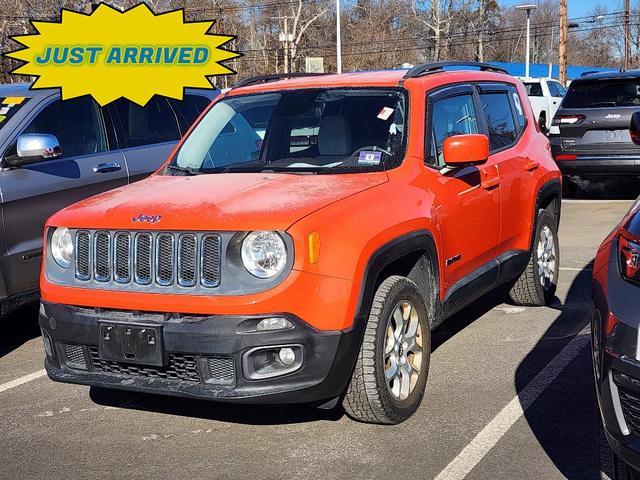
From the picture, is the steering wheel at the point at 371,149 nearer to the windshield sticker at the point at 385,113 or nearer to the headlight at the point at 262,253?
the windshield sticker at the point at 385,113

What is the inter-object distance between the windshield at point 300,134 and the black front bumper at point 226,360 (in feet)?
4.27

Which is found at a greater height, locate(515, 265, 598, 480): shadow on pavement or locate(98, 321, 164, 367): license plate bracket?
locate(98, 321, 164, 367): license plate bracket

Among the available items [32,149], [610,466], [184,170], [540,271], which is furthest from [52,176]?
[610,466]

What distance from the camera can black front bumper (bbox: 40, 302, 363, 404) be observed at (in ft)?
12.7

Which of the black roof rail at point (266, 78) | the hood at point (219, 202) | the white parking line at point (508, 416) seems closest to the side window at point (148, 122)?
the black roof rail at point (266, 78)

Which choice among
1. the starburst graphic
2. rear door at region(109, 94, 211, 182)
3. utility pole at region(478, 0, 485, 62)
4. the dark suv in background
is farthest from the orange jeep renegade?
utility pole at region(478, 0, 485, 62)

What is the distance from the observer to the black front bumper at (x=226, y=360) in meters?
3.87

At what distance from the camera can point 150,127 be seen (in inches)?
300

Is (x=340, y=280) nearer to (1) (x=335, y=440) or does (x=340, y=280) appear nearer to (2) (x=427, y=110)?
(1) (x=335, y=440)

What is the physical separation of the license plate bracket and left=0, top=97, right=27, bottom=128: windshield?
9.47 ft

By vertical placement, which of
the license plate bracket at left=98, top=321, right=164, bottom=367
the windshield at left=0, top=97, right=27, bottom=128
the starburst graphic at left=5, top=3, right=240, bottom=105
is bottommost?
Result: the license plate bracket at left=98, top=321, right=164, bottom=367

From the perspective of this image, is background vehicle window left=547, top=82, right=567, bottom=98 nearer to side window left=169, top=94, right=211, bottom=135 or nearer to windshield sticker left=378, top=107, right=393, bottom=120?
side window left=169, top=94, right=211, bottom=135

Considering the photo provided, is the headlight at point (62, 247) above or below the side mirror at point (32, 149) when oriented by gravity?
below

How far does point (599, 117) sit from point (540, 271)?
19.5 feet
